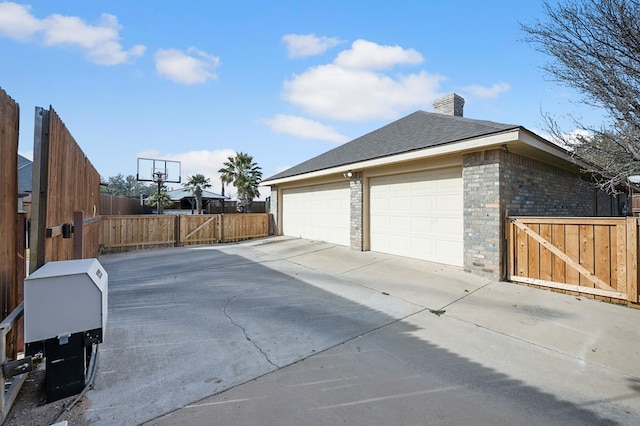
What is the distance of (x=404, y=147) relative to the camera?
793 cm

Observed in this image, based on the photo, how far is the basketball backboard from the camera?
23.7 m

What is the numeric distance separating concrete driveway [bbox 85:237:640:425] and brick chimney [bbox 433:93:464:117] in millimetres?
7389

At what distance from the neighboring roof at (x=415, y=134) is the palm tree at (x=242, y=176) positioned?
9856mm

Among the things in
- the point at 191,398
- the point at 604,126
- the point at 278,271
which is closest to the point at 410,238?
the point at 278,271

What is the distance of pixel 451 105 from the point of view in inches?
425

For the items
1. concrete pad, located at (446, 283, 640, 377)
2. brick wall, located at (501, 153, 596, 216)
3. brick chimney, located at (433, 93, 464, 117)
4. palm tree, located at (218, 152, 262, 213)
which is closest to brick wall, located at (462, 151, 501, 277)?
brick wall, located at (501, 153, 596, 216)

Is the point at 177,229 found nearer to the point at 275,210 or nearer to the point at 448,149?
the point at 275,210

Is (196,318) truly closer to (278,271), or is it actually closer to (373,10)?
(278,271)

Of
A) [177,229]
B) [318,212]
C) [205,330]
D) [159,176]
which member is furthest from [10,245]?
[159,176]

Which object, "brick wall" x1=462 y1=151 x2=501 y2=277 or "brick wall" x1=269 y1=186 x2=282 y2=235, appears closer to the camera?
"brick wall" x1=462 y1=151 x2=501 y2=277

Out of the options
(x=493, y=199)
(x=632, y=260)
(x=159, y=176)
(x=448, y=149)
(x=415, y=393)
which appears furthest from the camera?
(x=159, y=176)

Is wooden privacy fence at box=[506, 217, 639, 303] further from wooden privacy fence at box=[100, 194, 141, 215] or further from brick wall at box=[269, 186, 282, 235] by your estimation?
wooden privacy fence at box=[100, 194, 141, 215]

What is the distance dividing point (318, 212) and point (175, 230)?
A: 6035 millimetres

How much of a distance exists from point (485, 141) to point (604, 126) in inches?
73.5
